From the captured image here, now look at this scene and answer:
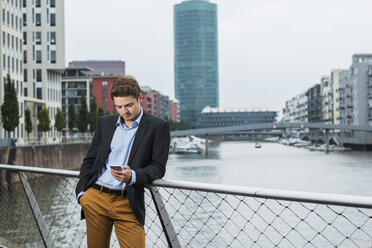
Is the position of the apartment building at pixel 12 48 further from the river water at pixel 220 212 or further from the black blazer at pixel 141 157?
the black blazer at pixel 141 157

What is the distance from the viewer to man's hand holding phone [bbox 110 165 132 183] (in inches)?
121

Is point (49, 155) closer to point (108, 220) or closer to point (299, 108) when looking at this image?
point (108, 220)

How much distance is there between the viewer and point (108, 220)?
3348mm

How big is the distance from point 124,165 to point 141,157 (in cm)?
13

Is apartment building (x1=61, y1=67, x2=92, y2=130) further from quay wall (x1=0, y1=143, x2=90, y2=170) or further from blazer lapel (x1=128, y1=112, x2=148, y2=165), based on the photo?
blazer lapel (x1=128, y1=112, x2=148, y2=165)

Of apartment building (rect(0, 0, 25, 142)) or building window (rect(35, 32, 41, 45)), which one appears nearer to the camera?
apartment building (rect(0, 0, 25, 142))

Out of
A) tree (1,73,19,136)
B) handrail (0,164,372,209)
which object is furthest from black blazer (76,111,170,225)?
tree (1,73,19,136)

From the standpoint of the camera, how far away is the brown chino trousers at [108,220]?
127 inches

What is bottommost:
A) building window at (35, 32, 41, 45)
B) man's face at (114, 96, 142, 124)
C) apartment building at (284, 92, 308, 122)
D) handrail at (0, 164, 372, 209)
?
handrail at (0, 164, 372, 209)

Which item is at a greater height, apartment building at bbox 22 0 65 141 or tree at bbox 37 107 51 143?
apartment building at bbox 22 0 65 141

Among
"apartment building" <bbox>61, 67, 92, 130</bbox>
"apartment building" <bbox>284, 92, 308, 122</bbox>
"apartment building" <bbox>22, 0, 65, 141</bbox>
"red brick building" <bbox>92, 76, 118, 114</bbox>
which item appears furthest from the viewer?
"apartment building" <bbox>284, 92, 308, 122</bbox>

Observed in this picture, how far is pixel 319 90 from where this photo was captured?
142 metres

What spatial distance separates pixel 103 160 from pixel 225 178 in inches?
1367

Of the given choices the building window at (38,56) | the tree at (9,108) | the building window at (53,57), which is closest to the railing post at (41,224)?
the tree at (9,108)
